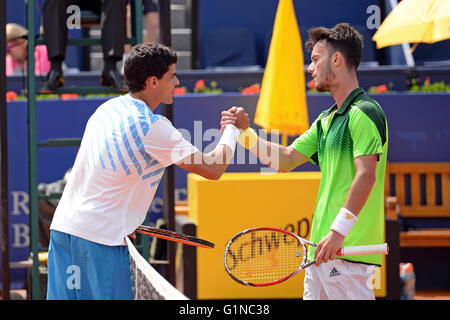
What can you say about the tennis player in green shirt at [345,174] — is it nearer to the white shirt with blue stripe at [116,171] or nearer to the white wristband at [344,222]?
the white wristband at [344,222]

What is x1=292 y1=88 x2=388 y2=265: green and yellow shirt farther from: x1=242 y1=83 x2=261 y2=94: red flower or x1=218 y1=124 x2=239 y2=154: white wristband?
x1=242 y1=83 x2=261 y2=94: red flower

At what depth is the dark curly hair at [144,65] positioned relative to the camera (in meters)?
3.43

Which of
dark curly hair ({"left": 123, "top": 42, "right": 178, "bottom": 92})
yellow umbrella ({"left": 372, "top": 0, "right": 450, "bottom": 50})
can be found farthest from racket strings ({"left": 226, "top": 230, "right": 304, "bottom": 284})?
yellow umbrella ({"left": 372, "top": 0, "right": 450, "bottom": 50})

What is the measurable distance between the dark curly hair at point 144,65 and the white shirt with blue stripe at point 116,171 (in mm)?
122

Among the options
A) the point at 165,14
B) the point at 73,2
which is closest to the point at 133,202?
the point at 165,14

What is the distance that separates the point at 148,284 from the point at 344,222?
0.86m

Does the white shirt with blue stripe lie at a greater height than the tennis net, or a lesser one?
greater

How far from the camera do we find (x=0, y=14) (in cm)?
502

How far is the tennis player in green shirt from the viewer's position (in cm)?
330

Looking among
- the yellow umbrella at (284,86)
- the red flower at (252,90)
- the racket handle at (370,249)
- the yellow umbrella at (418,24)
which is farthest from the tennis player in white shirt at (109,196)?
the red flower at (252,90)

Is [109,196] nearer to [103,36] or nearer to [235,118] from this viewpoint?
[235,118]

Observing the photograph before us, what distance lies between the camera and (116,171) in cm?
320

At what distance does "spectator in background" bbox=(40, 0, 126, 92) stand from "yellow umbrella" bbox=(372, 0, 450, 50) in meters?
2.55

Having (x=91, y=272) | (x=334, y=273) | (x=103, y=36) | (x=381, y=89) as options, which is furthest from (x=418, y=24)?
(x=91, y=272)
